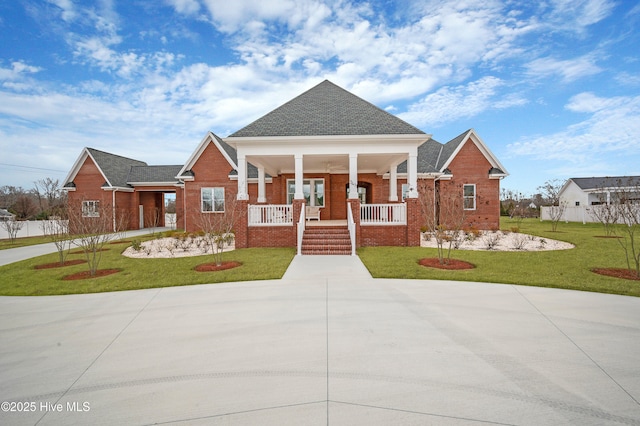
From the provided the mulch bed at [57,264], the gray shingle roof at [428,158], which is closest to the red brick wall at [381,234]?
the gray shingle roof at [428,158]

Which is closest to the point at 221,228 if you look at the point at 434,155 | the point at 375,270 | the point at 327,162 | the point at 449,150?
the point at 375,270

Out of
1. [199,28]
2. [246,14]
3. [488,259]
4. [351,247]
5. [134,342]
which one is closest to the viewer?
[134,342]

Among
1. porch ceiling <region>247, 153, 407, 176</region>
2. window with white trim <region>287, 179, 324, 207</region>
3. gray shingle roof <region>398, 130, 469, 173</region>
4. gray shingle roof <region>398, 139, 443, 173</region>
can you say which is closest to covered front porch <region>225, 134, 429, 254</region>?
porch ceiling <region>247, 153, 407, 176</region>

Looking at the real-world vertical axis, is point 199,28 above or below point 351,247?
above

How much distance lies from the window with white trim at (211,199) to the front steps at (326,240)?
1054 cm

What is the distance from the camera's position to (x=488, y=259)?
10.2 m

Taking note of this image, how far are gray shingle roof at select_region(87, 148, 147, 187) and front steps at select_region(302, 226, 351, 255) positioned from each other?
2059 centimetres

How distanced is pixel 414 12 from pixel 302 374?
1540 cm

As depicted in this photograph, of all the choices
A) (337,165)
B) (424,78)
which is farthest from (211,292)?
(424,78)

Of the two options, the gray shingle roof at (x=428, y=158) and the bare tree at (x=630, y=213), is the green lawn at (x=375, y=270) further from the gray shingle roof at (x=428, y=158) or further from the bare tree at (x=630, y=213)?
the gray shingle roof at (x=428, y=158)

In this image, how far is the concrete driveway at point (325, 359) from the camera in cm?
269

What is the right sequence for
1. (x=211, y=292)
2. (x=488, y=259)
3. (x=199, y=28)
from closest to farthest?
1. (x=211, y=292)
2. (x=488, y=259)
3. (x=199, y=28)

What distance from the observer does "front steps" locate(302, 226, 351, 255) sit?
38.9 feet

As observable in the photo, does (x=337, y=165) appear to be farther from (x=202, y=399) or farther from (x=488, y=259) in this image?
(x=202, y=399)
